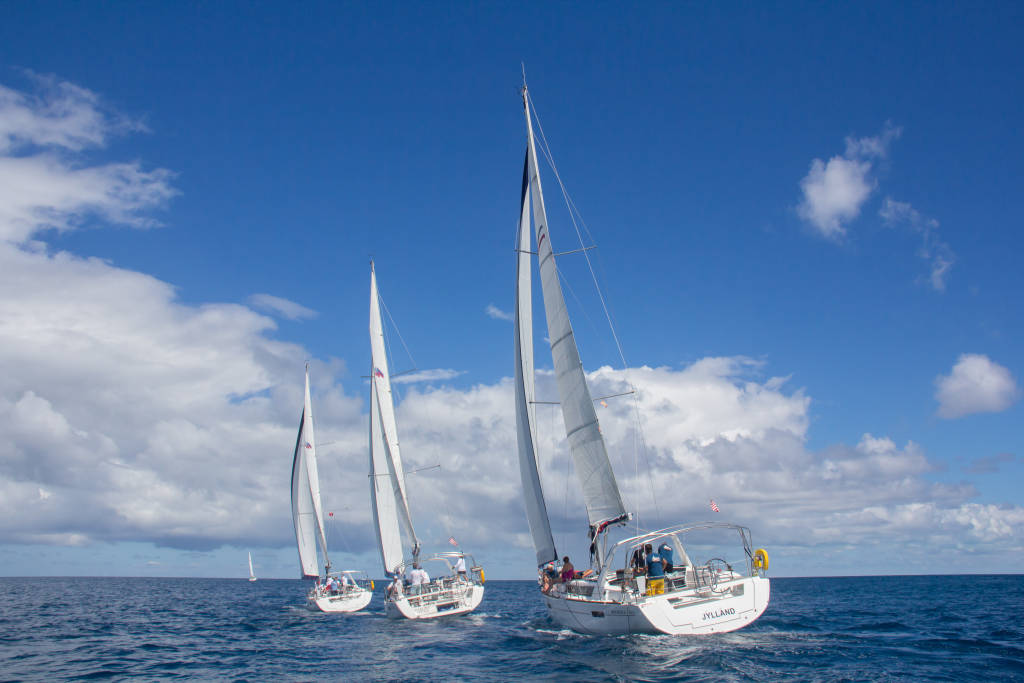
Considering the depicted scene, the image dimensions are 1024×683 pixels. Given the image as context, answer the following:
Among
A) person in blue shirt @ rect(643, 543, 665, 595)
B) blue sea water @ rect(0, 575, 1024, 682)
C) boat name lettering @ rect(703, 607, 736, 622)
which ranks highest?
person in blue shirt @ rect(643, 543, 665, 595)

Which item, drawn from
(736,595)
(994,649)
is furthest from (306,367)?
(994,649)

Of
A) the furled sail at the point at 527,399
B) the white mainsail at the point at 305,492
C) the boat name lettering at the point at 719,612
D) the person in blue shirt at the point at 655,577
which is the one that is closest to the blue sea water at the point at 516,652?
the boat name lettering at the point at 719,612

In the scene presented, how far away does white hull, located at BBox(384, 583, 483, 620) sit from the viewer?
31.2 m

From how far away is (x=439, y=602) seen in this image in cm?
3127

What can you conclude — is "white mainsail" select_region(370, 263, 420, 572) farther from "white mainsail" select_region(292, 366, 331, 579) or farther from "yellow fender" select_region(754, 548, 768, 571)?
"yellow fender" select_region(754, 548, 768, 571)

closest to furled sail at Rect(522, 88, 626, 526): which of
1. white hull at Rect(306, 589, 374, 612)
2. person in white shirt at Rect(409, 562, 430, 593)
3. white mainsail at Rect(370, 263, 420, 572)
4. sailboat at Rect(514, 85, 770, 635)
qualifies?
sailboat at Rect(514, 85, 770, 635)

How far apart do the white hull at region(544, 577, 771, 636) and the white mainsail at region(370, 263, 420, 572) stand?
19.5 meters

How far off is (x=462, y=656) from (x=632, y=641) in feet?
17.9

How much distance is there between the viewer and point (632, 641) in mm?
18328

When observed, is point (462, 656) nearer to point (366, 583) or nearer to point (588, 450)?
point (588, 450)

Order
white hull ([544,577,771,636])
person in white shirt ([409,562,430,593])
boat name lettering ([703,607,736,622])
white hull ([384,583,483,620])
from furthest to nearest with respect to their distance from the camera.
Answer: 1. person in white shirt ([409,562,430,593])
2. white hull ([384,583,483,620])
3. boat name lettering ([703,607,736,622])
4. white hull ([544,577,771,636])

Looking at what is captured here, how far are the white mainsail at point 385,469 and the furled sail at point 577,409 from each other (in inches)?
681

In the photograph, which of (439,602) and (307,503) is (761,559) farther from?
(307,503)

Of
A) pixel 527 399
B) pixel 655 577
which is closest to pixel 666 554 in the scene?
pixel 655 577
